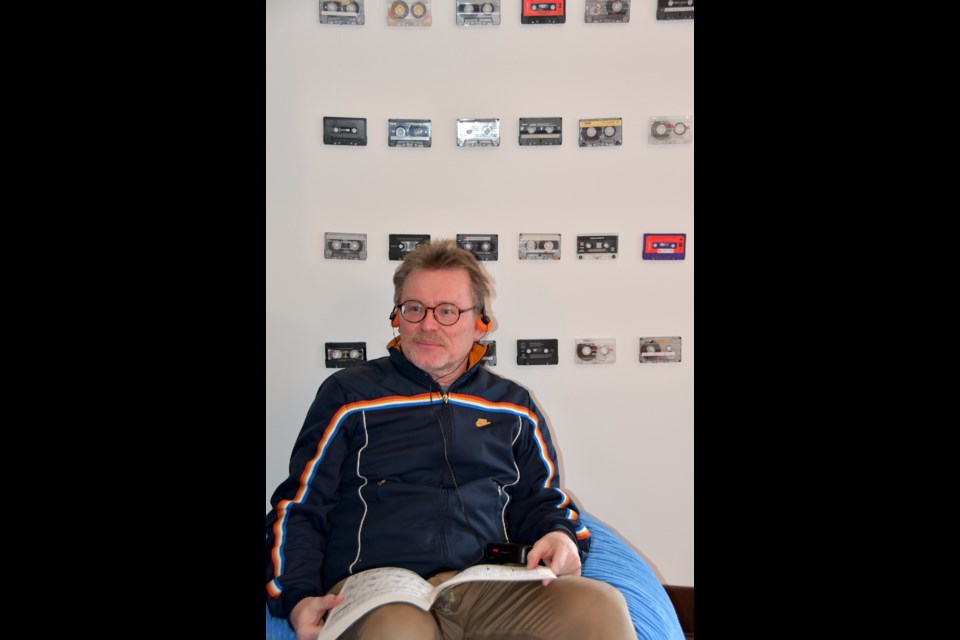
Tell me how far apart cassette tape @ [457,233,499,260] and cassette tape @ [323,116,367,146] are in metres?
0.52

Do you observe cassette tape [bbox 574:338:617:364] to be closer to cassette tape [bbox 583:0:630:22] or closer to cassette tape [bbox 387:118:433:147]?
cassette tape [bbox 387:118:433:147]

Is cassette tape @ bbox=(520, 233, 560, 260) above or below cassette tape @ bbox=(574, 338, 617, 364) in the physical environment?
above

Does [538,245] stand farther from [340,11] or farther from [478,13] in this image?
[340,11]

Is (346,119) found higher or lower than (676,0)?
lower

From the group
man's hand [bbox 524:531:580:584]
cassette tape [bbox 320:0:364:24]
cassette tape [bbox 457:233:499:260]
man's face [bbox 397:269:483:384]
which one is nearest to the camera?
man's hand [bbox 524:531:580:584]

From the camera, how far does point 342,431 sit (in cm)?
169

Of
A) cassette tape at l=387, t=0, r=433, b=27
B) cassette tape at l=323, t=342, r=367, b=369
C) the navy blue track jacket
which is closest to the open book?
the navy blue track jacket

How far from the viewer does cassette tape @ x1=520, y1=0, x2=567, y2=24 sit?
2375 mm
